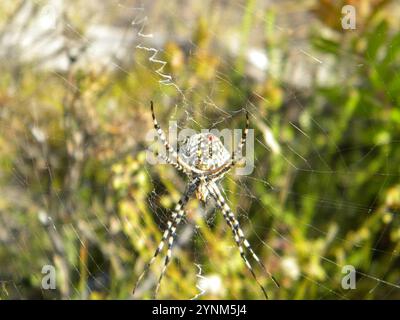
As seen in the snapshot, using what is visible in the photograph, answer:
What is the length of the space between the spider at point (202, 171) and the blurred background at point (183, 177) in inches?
4.4

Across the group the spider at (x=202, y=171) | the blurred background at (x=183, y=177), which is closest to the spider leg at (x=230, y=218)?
the spider at (x=202, y=171)

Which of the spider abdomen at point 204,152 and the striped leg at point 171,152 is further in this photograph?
the spider abdomen at point 204,152

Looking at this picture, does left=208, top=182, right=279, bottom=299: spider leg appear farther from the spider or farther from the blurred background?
the blurred background

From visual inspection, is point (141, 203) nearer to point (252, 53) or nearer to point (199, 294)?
point (199, 294)

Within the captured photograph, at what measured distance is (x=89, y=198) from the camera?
3.52 metres

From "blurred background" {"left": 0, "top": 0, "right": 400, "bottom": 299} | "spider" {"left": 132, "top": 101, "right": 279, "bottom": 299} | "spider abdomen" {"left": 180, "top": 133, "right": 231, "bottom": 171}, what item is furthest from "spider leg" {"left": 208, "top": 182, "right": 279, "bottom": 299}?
"spider abdomen" {"left": 180, "top": 133, "right": 231, "bottom": 171}

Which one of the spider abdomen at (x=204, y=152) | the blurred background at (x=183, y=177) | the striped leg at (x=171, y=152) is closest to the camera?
the striped leg at (x=171, y=152)

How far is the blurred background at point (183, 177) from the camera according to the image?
120 inches

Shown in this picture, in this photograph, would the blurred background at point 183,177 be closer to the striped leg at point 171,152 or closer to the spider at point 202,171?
the spider at point 202,171

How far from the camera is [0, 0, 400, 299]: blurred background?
3.05m

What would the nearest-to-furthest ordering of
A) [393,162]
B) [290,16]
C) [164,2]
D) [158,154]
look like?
[158,154] < [393,162] < [164,2] < [290,16]

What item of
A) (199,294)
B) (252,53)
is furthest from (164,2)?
(199,294)

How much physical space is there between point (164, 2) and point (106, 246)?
206 centimetres

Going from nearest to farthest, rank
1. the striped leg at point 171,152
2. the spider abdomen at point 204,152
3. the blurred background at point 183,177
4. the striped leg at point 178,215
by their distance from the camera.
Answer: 1. the striped leg at point 171,152
2. the spider abdomen at point 204,152
3. the striped leg at point 178,215
4. the blurred background at point 183,177
